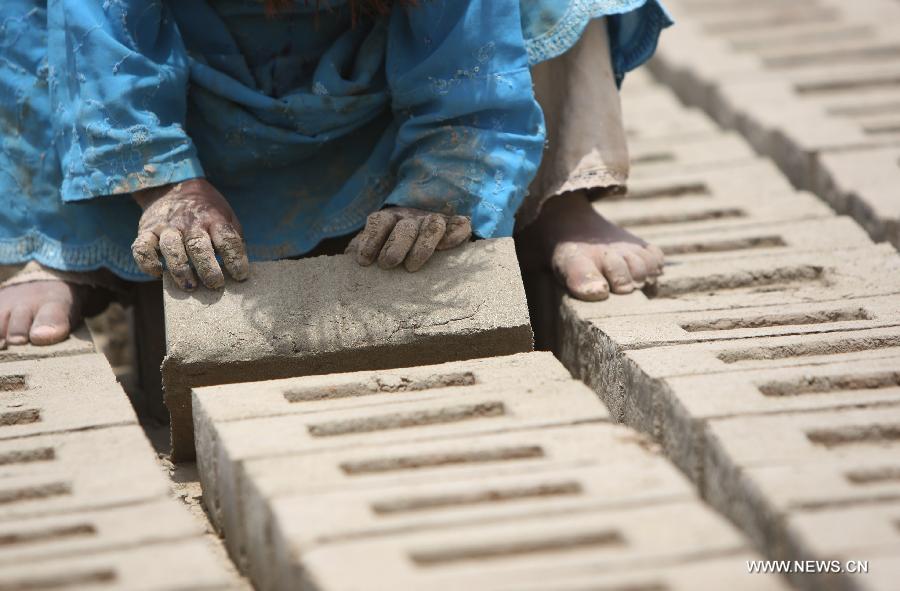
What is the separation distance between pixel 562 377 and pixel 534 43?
2.72 ft

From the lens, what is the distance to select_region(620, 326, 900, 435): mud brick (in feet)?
8.22

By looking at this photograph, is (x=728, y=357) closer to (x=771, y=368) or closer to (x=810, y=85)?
(x=771, y=368)

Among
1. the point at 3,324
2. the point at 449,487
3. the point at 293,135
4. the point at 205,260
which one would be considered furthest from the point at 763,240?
the point at 3,324

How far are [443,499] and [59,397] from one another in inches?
35.2

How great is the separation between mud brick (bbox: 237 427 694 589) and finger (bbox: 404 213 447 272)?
0.63 metres

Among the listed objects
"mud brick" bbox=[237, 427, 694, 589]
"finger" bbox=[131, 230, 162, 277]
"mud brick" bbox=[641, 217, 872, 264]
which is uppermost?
"finger" bbox=[131, 230, 162, 277]

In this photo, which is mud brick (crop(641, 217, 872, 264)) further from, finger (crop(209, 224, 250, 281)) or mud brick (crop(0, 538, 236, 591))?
mud brick (crop(0, 538, 236, 591))

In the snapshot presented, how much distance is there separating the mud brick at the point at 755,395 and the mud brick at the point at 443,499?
159 millimetres

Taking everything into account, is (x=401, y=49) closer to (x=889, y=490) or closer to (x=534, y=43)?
(x=534, y=43)

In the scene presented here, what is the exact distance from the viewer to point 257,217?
3.05 m

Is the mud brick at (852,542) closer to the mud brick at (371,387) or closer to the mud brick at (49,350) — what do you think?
the mud brick at (371,387)

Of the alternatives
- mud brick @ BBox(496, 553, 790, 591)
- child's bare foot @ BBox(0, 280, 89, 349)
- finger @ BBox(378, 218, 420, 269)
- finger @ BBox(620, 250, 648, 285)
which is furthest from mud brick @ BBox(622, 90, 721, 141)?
mud brick @ BBox(496, 553, 790, 591)

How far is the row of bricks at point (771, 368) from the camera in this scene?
203cm

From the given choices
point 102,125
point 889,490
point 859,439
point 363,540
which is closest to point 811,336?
point 859,439
